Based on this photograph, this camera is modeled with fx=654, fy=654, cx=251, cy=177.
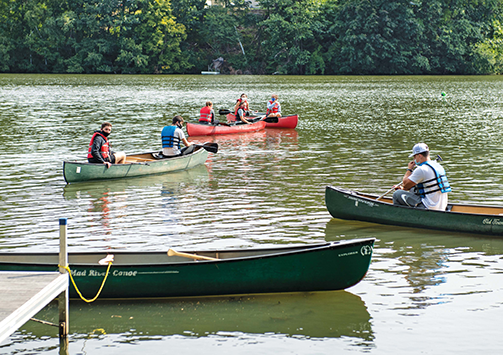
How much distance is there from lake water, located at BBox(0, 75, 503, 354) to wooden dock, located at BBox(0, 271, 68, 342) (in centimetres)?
69

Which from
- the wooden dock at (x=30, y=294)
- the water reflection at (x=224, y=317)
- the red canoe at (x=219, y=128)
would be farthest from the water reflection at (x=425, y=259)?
the red canoe at (x=219, y=128)

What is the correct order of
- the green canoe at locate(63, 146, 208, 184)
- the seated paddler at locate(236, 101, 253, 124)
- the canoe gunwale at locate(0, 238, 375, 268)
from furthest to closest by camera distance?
the seated paddler at locate(236, 101, 253, 124), the green canoe at locate(63, 146, 208, 184), the canoe gunwale at locate(0, 238, 375, 268)

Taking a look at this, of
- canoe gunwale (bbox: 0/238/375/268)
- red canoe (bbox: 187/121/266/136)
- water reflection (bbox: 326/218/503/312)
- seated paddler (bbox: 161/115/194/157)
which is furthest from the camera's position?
red canoe (bbox: 187/121/266/136)

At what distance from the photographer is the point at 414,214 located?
10906mm

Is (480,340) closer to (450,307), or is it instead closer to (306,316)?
(450,307)

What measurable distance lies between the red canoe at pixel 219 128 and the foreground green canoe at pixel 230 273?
16.9 meters

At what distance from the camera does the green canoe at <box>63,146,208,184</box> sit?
1525cm

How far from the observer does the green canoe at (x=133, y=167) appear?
15.2 m

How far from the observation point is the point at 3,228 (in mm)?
11461

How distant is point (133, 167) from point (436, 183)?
26.2 feet

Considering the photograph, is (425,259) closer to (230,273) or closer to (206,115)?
(230,273)

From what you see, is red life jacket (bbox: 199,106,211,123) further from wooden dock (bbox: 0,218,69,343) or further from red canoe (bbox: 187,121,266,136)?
wooden dock (bbox: 0,218,69,343)

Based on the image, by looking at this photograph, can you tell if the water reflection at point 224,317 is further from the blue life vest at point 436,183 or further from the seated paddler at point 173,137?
the seated paddler at point 173,137

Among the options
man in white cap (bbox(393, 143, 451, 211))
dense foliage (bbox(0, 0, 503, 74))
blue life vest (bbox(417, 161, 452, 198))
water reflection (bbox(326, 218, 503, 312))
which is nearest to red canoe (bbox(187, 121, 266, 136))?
water reflection (bbox(326, 218, 503, 312))
